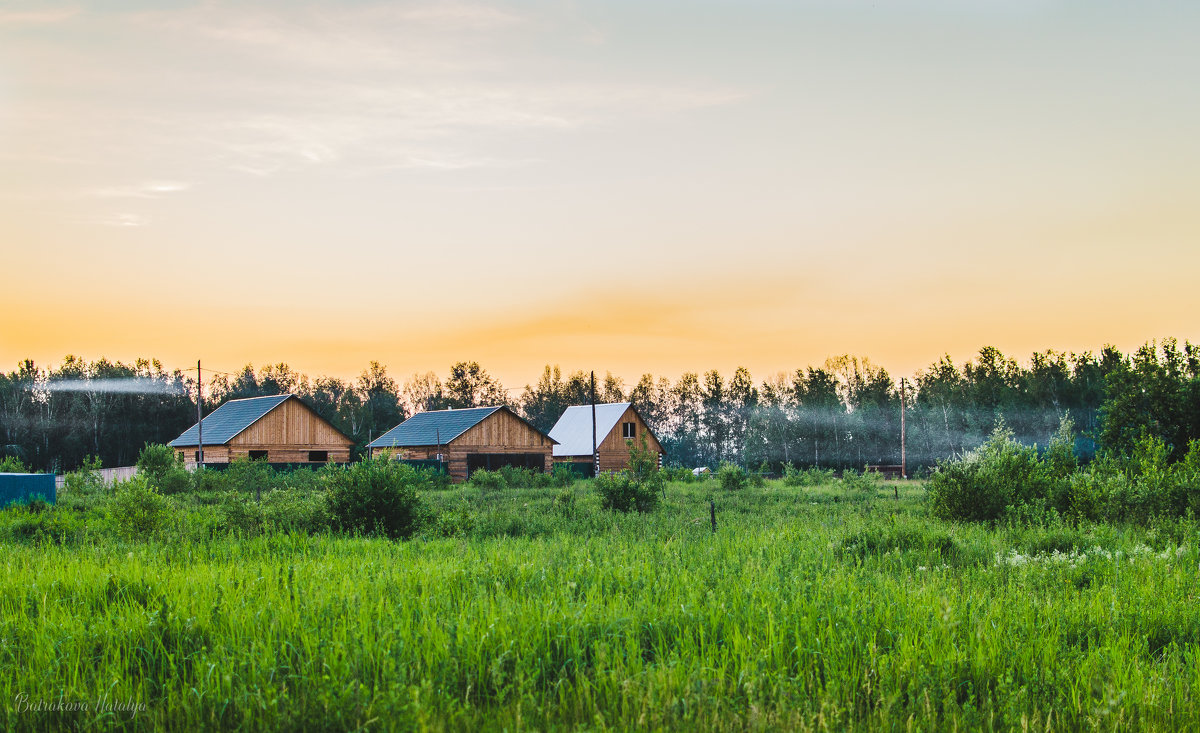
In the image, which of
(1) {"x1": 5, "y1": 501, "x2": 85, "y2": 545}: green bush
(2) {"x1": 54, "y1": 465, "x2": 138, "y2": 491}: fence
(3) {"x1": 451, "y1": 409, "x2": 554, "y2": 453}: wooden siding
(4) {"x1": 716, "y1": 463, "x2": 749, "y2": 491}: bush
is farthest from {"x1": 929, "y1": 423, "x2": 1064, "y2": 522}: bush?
(3) {"x1": 451, "y1": 409, "x2": 554, "y2": 453}: wooden siding

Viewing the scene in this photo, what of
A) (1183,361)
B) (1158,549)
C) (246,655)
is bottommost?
(1158,549)

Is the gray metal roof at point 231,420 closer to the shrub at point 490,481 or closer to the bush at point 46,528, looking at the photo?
the shrub at point 490,481

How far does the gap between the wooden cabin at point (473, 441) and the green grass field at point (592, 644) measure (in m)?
34.8

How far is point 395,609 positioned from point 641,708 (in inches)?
95.4

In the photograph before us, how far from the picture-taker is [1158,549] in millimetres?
10336

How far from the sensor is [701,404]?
316 ft

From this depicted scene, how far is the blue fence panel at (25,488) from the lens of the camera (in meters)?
18.2

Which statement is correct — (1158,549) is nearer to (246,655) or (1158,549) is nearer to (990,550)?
(990,550)

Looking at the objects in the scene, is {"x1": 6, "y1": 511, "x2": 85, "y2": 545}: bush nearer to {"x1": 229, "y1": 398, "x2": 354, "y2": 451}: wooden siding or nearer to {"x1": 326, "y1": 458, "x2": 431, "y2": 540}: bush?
{"x1": 326, "y1": 458, "x2": 431, "y2": 540}: bush

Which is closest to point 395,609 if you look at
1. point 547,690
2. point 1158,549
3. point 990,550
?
point 547,690

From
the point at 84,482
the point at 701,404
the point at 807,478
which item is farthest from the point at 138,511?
the point at 701,404

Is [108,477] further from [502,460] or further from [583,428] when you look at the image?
[583,428]

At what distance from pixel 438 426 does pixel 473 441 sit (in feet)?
7.80

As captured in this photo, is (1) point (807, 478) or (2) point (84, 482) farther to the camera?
(1) point (807, 478)
